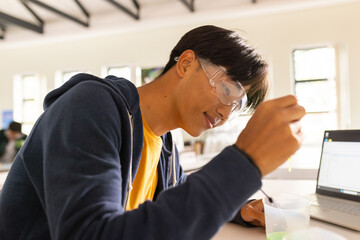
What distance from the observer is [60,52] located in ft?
23.8

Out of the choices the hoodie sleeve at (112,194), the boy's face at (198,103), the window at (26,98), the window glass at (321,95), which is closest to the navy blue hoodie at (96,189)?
the hoodie sleeve at (112,194)

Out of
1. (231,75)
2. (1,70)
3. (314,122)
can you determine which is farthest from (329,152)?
(1,70)

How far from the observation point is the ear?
0.97 m

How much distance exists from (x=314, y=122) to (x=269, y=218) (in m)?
5.14

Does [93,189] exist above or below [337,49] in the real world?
below

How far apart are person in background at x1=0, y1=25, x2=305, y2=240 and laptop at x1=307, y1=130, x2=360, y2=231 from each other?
350 millimetres

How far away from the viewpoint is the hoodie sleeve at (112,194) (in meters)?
0.50

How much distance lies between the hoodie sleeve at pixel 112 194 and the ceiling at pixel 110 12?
525cm

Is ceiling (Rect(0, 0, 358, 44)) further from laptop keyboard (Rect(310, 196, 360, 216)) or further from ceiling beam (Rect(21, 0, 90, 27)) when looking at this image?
laptop keyboard (Rect(310, 196, 360, 216))

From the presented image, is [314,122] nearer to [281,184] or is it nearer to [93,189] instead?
[281,184]

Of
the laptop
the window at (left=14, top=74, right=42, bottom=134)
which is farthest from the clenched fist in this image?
the window at (left=14, top=74, right=42, bottom=134)

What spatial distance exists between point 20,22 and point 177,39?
3.43 metres

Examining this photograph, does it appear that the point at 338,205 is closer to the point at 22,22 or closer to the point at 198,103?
the point at 198,103

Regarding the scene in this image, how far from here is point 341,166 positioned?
131 centimetres
